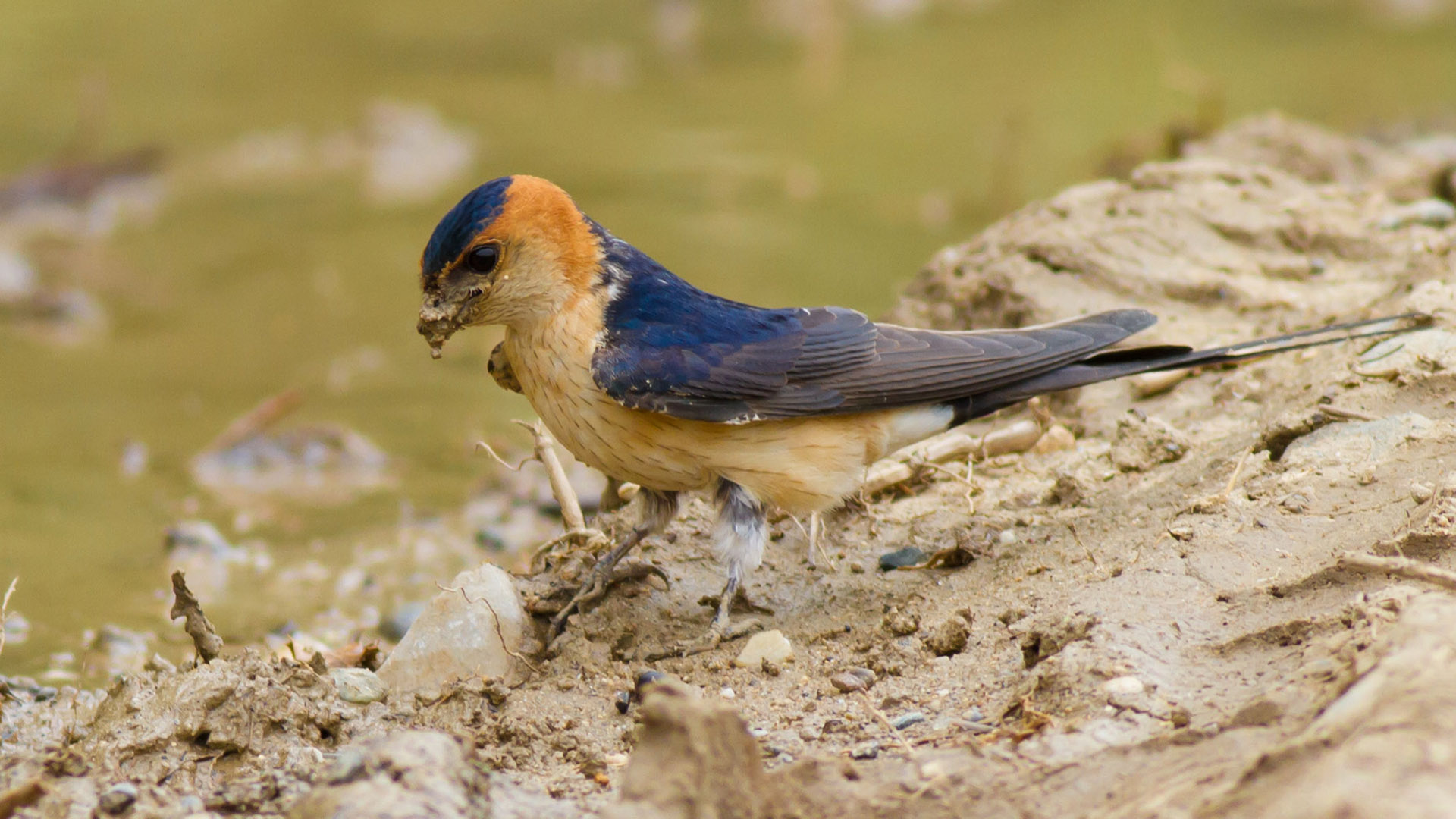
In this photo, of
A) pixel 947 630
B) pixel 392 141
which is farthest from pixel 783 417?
pixel 392 141

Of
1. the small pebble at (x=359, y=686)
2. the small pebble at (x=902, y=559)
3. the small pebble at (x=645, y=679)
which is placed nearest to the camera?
the small pebble at (x=645, y=679)

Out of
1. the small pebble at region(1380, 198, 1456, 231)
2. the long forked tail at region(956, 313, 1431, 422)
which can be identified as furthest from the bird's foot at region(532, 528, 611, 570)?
the small pebble at region(1380, 198, 1456, 231)

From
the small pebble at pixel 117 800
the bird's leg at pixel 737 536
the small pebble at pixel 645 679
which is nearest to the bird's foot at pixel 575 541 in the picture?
the bird's leg at pixel 737 536

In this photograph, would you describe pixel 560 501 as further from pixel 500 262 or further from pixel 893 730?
pixel 893 730

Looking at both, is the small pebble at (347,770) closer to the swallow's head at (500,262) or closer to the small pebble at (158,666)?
the small pebble at (158,666)

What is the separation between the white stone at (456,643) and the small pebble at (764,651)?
0.61 metres

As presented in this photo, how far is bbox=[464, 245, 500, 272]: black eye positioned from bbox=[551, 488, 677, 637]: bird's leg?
Answer: 0.84 metres

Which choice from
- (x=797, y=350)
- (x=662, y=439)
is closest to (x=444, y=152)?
→ (x=797, y=350)

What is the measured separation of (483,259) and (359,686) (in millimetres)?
1206

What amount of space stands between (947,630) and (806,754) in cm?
69

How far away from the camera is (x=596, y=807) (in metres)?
2.89

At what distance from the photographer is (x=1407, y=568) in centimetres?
279

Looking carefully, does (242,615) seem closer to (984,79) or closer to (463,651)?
(463,651)

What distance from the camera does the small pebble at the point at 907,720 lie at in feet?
10.4
